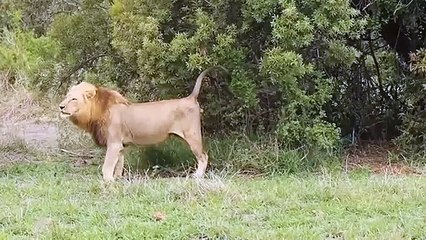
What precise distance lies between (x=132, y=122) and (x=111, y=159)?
1.43 ft

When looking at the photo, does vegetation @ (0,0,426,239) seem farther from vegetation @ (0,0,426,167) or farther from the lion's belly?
the lion's belly

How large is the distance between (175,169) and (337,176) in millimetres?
1897

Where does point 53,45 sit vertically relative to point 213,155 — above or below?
above

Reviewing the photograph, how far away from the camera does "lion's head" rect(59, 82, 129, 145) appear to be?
307 inches

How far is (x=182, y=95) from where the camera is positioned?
30.3 ft

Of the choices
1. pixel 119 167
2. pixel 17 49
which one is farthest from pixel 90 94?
pixel 17 49

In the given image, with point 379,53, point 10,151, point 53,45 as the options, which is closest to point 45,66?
point 53,45

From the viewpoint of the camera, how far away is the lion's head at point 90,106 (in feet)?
25.6

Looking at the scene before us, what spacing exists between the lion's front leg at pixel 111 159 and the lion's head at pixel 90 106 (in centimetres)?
17

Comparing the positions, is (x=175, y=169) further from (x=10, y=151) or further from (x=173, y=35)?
(x=10, y=151)

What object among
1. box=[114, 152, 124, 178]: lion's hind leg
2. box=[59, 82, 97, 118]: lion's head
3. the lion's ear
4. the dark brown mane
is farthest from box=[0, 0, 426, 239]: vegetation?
the lion's ear

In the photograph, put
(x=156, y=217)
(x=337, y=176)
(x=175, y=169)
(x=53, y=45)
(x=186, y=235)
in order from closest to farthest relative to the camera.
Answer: (x=186, y=235)
(x=156, y=217)
(x=337, y=176)
(x=175, y=169)
(x=53, y=45)

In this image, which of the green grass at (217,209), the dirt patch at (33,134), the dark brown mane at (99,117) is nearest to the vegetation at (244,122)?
the green grass at (217,209)

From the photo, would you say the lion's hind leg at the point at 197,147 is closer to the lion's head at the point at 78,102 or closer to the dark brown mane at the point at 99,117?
the dark brown mane at the point at 99,117
